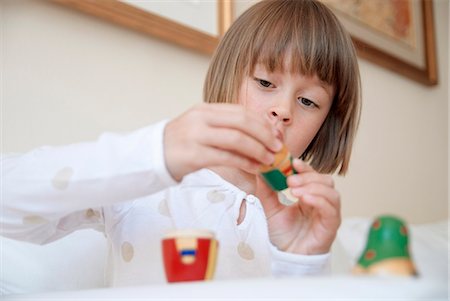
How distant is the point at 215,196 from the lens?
32.2 inches

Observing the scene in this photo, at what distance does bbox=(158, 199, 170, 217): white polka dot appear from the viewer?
0.77 metres

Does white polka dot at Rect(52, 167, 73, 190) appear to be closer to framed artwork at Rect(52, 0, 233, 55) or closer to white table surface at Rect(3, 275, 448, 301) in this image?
white table surface at Rect(3, 275, 448, 301)

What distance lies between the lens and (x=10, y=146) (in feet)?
2.76

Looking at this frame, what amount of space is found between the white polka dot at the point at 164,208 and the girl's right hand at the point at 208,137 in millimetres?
354

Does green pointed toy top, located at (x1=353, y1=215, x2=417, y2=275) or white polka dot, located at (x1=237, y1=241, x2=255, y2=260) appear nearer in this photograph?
green pointed toy top, located at (x1=353, y1=215, x2=417, y2=275)

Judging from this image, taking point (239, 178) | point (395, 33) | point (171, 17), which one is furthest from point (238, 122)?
point (395, 33)

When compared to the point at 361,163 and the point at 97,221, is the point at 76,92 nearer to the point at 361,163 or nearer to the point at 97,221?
the point at 97,221

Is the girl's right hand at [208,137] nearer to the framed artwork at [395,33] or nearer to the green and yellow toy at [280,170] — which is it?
the green and yellow toy at [280,170]

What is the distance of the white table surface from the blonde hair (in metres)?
0.45

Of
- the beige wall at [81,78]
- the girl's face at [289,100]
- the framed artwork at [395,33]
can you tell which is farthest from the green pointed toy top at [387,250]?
the framed artwork at [395,33]

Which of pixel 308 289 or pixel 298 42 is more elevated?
pixel 298 42

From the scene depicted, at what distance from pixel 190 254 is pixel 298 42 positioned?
1.53 ft

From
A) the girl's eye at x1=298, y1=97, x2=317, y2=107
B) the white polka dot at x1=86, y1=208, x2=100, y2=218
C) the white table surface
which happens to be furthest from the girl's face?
the white table surface

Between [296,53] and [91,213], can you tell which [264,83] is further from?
[91,213]
